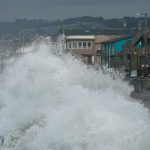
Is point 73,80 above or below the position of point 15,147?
above

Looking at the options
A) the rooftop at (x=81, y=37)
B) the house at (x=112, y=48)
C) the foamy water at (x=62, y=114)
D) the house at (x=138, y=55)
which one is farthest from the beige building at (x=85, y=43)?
the foamy water at (x=62, y=114)

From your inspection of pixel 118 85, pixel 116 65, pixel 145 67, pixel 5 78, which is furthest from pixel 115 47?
pixel 5 78

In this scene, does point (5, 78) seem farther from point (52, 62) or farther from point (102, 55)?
point (102, 55)

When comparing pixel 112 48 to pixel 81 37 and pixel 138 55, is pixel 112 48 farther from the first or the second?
pixel 138 55

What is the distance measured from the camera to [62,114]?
16328 millimetres

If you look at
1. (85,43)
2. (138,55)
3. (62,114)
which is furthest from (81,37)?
(62,114)

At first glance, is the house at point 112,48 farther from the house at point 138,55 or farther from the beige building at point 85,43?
the beige building at point 85,43

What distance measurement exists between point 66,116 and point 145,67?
4185 centimetres

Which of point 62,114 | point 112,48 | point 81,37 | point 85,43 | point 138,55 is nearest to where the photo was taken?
point 62,114

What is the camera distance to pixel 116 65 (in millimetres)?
65500

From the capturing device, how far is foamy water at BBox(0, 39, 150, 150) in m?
14.6

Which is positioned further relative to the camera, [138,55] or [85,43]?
[85,43]

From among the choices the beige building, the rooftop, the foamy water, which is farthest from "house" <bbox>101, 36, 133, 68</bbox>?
the foamy water

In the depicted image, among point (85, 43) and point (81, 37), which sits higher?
point (81, 37)
